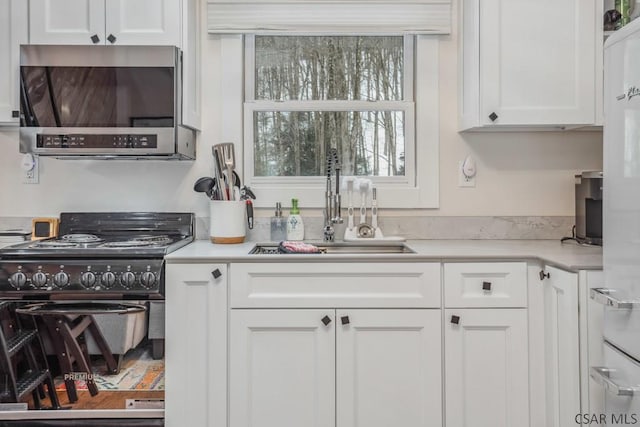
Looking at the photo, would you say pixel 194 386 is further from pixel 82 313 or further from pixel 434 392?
pixel 434 392

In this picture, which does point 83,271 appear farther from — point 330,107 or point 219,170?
point 330,107

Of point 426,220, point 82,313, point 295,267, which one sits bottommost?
point 82,313

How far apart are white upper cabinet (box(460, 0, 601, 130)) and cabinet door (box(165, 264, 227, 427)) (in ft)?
4.44

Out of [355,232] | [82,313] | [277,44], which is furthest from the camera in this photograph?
[277,44]

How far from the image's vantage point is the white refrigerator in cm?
131

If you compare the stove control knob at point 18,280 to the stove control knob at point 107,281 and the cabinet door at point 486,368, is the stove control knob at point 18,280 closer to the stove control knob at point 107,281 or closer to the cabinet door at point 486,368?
the stove control knob at point 107,281

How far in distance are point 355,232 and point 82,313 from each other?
1.20 meters

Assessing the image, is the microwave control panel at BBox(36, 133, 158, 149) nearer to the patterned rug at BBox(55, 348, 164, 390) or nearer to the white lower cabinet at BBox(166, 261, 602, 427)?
the white lower cabinet at BBox(166, 261, 602, 427)

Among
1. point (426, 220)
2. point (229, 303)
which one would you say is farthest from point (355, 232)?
point (229, 303)

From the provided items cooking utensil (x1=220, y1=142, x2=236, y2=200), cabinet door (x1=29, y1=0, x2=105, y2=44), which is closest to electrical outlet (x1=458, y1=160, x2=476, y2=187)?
cooking utensil (x1=220, y1=142, x2=236, y2=200)

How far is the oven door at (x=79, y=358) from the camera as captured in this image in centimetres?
178

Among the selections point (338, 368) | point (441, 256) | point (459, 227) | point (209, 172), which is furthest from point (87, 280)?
point (459, 227)

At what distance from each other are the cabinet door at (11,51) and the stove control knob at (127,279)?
955mm

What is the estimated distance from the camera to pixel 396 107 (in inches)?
97.0
